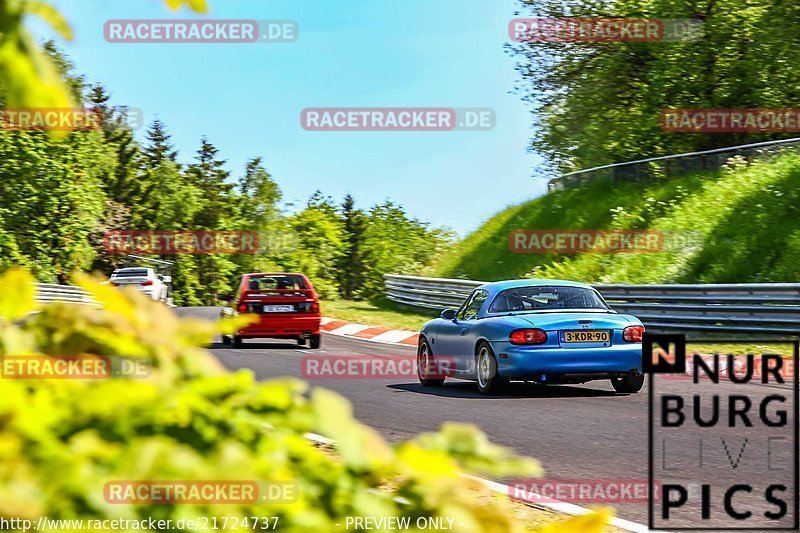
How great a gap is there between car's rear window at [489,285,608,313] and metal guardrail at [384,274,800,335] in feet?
18.5

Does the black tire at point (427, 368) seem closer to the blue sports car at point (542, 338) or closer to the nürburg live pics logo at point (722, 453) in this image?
the blue sports car at point (542, 338)

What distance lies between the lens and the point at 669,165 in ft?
101

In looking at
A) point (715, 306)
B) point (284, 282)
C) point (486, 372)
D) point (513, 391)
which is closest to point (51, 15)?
point (486, 372)

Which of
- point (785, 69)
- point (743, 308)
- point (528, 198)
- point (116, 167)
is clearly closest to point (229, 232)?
point (116, 167)

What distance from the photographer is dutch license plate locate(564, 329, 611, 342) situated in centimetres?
1159

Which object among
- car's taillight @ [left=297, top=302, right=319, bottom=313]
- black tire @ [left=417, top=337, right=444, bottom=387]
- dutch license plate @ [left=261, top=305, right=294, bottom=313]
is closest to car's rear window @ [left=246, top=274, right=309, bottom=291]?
dutch license plate @ [left=261, top=305, right=294, bottom=313]

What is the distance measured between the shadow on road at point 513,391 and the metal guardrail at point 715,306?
538 cm

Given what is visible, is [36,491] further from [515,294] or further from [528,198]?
[528,198]

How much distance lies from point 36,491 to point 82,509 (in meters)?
0.08

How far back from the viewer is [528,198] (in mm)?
41281

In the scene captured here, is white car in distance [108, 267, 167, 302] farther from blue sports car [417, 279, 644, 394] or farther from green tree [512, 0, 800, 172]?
blue sports car [417, 279, 644, 394]

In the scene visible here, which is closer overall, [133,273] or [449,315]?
[449,315]

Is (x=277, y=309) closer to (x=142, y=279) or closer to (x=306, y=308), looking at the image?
(x=306, y=308)

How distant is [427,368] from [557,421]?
4.09m
